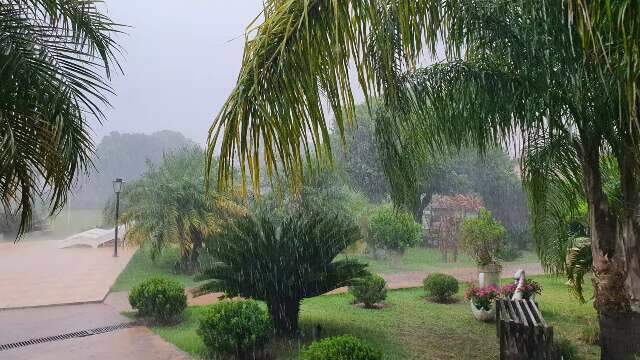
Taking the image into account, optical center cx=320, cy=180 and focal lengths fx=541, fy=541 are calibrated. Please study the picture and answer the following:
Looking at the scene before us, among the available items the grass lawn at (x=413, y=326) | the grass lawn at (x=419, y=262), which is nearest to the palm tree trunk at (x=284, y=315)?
the grass lawn at (x=413, y=326)

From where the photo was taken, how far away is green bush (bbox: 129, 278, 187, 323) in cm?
730

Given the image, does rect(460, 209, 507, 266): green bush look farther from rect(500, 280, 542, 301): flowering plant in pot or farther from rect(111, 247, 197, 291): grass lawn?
rect(111, 247, 197, 291): grass lawn

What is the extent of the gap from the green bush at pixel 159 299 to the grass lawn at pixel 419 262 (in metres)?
6.73

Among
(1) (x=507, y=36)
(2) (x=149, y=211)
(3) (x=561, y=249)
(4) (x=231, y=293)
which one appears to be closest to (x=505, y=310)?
(3) (x=561, y=249)

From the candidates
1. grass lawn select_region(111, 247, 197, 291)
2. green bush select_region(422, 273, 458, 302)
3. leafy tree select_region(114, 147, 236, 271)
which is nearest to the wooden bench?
green bush select_region(422, 273, 458, 302)

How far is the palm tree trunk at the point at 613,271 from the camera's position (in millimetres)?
4668

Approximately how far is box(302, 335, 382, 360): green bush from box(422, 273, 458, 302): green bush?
490 cm

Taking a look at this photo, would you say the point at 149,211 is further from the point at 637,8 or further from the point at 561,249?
the point at 637,8

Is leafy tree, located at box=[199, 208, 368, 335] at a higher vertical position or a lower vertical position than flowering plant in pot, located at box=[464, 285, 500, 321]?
higher

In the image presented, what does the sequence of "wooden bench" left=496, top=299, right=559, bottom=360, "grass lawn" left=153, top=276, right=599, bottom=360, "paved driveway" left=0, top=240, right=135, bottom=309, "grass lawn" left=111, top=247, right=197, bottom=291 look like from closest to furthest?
"wooden bench" left=496, top=299, right=559, bottom=360 < "grass lawn" left=153, top=276, right=599, bottom=360 < "paved driveway" left=0, top=240, right=135, bottom=309 < "grass lawn" left=111, top=247, right=197, bottom=291

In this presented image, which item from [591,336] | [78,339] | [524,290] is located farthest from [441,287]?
[78,339]

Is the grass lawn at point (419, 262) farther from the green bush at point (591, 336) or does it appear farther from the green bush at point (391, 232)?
the green bush at point (591, 336)

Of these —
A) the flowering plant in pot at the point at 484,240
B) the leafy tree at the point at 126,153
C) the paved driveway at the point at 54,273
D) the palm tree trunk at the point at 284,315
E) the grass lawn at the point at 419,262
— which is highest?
the leafy tree at the point at 126,153

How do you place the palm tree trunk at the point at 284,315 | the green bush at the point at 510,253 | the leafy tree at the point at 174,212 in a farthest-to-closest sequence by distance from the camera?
the green bush at the point at 510,253 → the leafy tree at the point at 174,212 → the palm tree trunk at the point at 284,315
